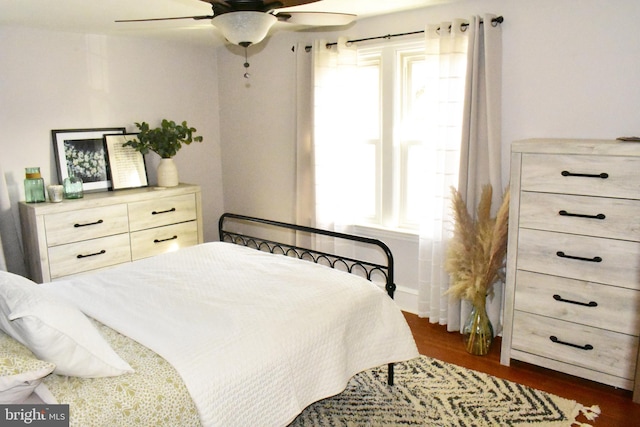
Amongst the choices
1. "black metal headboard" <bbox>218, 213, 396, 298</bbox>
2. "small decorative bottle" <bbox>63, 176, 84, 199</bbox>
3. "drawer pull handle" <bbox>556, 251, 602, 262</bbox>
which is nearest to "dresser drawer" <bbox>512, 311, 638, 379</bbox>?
"drawer pull handle" <bbox>556, 251, 602, 262</bbox>

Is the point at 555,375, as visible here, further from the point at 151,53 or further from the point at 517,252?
the point at 151,53

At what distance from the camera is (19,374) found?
147 cm

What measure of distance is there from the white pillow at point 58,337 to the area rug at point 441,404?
1.11 meters

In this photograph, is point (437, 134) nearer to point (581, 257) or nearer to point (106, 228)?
point (581, 257)

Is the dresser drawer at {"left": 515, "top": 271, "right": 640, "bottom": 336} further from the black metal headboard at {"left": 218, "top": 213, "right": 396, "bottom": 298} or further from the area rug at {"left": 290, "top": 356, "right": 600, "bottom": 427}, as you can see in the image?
the black metal headboard at {"left": 218, "top": 213, "right": 396, "bottom": 298}

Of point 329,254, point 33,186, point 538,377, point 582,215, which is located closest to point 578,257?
point 582,215

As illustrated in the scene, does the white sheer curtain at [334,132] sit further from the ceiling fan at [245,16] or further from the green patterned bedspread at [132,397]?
the green patterned bedspread at [132,397]

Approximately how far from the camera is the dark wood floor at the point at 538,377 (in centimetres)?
246

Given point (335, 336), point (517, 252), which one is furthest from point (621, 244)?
point (335, 336)

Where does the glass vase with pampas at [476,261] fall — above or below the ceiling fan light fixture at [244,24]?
below

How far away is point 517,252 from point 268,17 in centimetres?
189

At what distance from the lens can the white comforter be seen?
1752mm

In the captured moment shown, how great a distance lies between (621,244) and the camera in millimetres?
2475

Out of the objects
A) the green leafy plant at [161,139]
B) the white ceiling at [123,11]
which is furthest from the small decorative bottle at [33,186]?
the white ceiling at [123,11]
